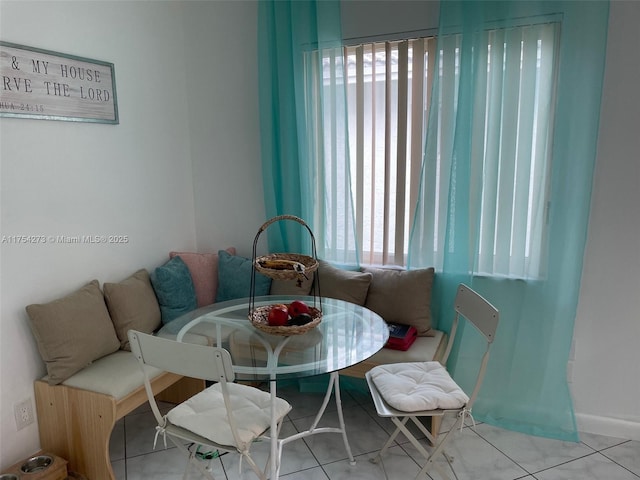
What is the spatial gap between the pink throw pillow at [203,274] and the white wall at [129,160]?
0.22m

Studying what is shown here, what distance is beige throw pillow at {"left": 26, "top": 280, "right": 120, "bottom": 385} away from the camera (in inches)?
95.7

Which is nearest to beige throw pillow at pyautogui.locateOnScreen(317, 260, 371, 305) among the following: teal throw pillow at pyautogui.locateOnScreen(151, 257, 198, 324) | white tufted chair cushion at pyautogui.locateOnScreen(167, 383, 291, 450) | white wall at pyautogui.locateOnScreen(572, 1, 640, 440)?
teal throw pillow at pyautogui.locateOnScreen(151, 257, 198, 324)

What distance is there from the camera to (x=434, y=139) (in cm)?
290

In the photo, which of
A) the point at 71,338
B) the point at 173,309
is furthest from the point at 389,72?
the point at 71,338

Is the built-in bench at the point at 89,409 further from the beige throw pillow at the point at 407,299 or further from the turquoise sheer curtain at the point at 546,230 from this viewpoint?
the turquoise sheer curtain at the point at 546,230

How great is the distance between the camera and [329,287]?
3096mm

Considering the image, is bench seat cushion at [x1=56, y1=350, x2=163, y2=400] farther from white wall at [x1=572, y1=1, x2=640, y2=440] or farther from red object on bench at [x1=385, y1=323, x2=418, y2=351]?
white wall at [x1=572, y1=1, x2=640, y2=440]

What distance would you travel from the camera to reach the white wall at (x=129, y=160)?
246cm

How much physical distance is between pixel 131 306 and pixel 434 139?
2.00 meters

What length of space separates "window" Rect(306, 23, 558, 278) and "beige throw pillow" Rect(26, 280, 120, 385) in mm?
1483

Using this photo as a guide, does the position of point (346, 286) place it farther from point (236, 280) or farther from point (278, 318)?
point (278, 318)

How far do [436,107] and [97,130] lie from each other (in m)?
1.96

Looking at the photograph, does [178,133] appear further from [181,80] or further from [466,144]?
[466,144]

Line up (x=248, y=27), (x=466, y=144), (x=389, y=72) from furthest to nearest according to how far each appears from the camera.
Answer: (x=248, y=27)
(x=389, y=72)
(x=466, y=144)
